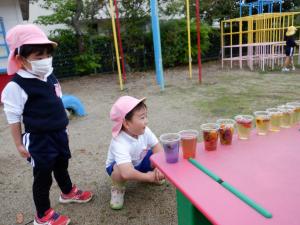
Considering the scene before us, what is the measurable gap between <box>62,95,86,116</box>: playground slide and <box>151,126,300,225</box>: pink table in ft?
10.8

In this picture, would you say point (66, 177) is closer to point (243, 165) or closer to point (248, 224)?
point (243, 165)

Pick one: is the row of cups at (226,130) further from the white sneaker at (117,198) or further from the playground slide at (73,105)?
the playground slide at (73,105)

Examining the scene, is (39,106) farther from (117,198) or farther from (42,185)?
(117,198)

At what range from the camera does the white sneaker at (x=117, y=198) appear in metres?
2.17

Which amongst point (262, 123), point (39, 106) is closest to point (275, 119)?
point (262, 123)

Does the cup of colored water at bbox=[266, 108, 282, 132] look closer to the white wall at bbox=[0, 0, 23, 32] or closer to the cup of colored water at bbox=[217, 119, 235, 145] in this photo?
the cup of colored water at bbox=[217, 119, 235, 145]

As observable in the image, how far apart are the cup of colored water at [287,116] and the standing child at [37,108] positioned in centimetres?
147

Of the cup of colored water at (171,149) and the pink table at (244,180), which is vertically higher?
the cup of colored water at (171,149)

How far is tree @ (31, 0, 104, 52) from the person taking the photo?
887 centimetres

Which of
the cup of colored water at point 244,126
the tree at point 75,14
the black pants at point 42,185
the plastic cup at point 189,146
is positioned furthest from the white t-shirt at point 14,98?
the tree at point 75,14

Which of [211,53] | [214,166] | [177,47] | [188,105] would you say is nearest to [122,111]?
[214,166]

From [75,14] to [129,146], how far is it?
8245mm

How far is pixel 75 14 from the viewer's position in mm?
9188

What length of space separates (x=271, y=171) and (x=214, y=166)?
Result: 267 millimetres
